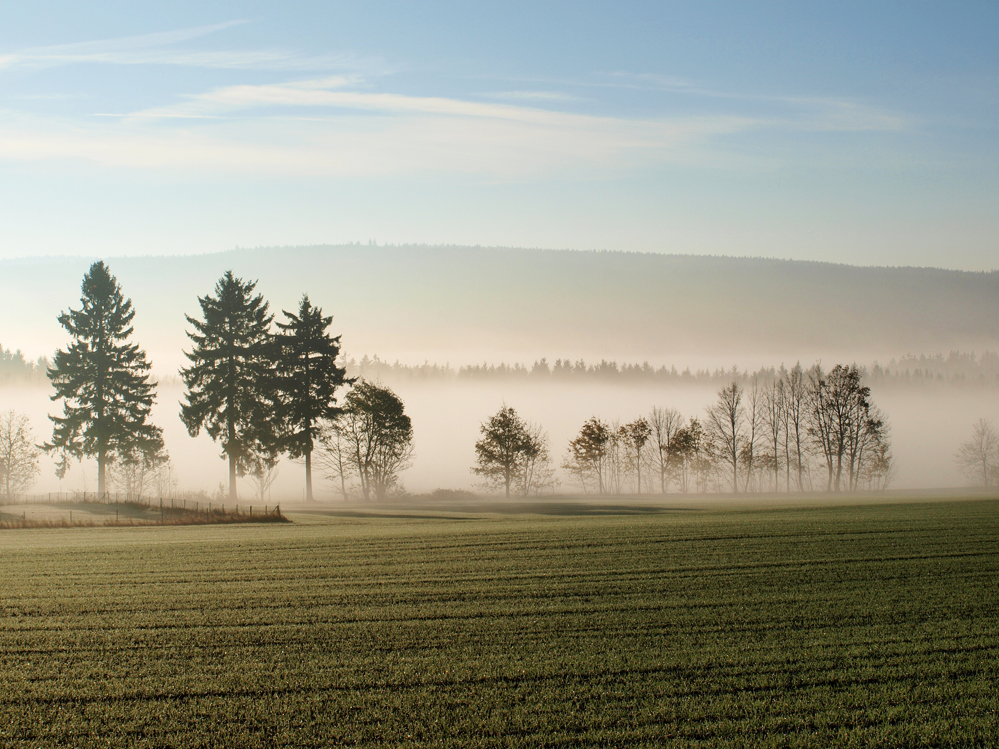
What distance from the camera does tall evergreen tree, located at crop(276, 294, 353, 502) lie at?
187 ft

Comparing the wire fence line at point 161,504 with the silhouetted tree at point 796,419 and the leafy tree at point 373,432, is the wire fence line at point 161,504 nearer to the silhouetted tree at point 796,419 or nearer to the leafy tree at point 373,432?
the leafy tree at point 373,432

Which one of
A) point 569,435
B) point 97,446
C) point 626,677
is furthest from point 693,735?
point 569,435

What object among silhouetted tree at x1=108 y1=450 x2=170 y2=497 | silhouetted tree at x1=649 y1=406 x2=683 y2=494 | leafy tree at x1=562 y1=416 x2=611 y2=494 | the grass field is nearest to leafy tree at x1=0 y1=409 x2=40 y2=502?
silhouetted tree at x1=108 y1=450 x2=170 y2=497

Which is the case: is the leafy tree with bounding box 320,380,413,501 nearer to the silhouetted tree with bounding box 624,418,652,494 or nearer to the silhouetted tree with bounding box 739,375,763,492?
the silhouetted tree with bounding box 624,418,652,494

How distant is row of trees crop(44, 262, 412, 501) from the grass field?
1248 inches

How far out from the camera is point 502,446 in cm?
7300

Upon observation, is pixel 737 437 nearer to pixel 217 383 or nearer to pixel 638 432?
pixel 638 432

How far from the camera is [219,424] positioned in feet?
183

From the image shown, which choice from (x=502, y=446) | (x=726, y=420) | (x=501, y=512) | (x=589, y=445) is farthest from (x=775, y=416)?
(x=501, y=512)

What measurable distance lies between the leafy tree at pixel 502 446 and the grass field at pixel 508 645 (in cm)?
4818

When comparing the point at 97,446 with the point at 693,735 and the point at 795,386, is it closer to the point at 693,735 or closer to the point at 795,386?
the point at 693,735

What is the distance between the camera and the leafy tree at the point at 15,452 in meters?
85.5

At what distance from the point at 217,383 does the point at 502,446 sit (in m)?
26.6

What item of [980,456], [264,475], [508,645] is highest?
[508,645]
